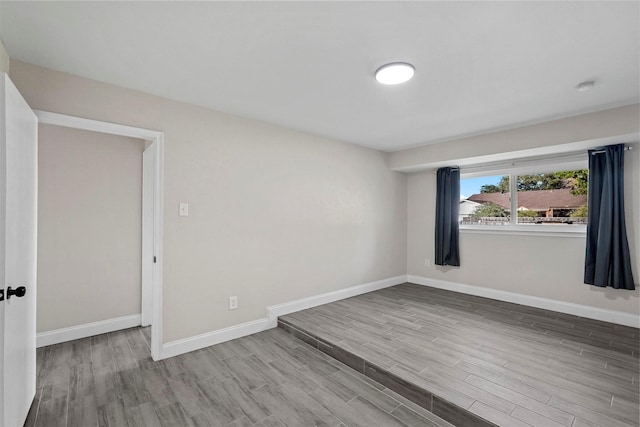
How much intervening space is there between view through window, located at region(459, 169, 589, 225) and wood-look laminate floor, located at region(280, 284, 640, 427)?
1.28 meters

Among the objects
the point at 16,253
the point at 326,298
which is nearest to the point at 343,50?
the point at 16,253

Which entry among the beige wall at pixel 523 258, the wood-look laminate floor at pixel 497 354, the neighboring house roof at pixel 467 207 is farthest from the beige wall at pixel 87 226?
the neighboring house roof at pixel 467 207

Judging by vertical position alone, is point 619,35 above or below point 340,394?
above

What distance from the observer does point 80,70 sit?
229 cm

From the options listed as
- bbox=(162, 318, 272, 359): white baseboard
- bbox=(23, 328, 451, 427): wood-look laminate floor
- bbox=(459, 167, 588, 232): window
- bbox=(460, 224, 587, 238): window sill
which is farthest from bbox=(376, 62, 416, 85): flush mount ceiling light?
bbox=(460, 224, 587, 238): window sill

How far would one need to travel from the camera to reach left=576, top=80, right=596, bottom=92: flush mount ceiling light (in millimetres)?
2444

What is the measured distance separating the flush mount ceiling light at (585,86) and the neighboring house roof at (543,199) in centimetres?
188

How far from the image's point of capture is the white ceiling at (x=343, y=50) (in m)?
1.63

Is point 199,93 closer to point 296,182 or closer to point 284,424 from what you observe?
point 296,182

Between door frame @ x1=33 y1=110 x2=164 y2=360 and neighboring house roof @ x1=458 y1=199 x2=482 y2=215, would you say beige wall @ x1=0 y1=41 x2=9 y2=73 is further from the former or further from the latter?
neighboring house roof @ x1=458 y1=199 x2=482 y2=215

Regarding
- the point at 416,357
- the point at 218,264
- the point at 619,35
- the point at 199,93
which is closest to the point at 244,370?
the point at 218,264

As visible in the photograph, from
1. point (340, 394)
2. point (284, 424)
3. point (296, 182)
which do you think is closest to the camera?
point (284, 424)

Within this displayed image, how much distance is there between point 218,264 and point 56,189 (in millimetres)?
1930

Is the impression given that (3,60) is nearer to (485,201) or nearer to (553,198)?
(485,201)
